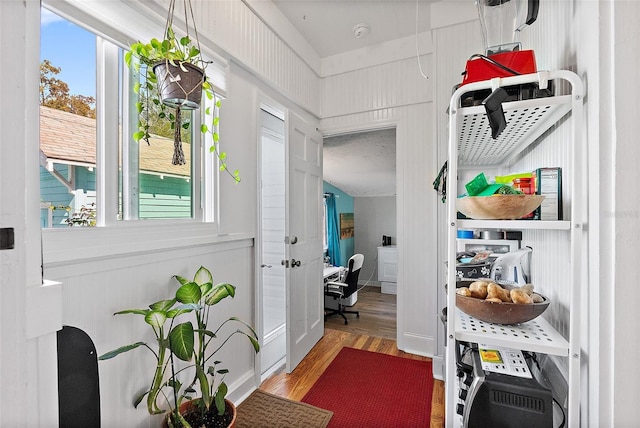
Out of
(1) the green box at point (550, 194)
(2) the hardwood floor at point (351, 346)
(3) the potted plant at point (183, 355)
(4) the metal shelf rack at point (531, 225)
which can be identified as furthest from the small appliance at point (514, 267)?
(3) the potted plant at point (183, 355)

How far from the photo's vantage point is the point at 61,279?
1023mm

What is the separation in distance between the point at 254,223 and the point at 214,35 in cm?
115

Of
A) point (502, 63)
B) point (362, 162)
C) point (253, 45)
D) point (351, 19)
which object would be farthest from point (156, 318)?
point (362, 162)

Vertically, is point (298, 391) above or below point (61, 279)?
A: below

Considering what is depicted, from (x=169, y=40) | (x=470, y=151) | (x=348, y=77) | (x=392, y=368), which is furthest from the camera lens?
(x=348, y=77)

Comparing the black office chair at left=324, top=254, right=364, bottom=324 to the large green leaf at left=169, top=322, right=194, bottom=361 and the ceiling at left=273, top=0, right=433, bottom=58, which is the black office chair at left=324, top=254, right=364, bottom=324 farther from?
the large green leaf at left=169, top=322, right=194, bottom=361

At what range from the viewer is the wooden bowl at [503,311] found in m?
0.88

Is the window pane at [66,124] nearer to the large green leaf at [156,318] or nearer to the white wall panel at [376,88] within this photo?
the large green leaf at [156,318]

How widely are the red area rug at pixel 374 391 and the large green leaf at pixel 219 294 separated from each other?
105 centimetres

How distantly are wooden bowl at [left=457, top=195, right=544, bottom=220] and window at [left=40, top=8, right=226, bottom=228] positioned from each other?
1.40 meters

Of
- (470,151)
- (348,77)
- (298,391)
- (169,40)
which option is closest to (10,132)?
(169,40)

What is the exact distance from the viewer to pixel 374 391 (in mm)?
2059
